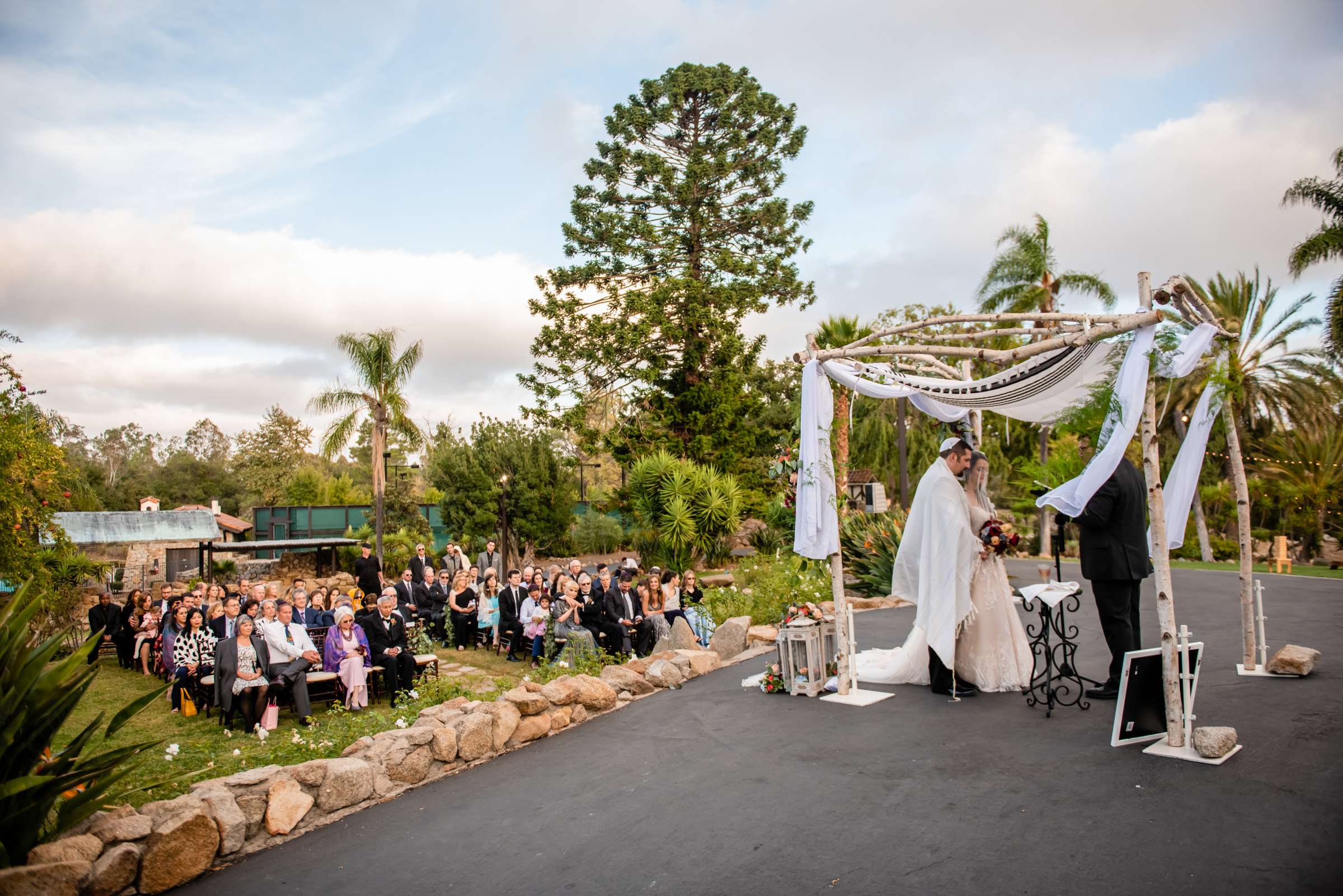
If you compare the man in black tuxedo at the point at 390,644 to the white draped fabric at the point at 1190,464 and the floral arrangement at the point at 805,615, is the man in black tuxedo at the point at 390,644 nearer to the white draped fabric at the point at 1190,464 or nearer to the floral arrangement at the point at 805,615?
the floral arrangement at the point at 805,615

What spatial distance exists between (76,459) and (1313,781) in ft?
216

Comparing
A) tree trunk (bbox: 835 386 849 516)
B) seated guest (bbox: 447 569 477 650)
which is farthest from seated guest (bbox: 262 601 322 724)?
tree trunk (bbox: 835 386 849 516)

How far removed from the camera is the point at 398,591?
47.8 ft

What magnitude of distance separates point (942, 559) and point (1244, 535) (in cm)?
267

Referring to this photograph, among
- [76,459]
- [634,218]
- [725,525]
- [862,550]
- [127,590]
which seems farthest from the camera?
[76,459]

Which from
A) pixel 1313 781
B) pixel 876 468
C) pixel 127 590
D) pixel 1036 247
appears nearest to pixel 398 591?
pixel 1313 781

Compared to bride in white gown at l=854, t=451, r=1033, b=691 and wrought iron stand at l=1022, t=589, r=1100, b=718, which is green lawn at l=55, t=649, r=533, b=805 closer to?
bride in white gown at l=854, t=451, r=1033, b=691

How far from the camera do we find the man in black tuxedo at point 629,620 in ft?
39.1

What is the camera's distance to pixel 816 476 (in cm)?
741

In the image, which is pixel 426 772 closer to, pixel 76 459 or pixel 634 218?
pixel 634 218

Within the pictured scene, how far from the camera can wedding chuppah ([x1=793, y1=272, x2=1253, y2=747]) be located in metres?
5.32

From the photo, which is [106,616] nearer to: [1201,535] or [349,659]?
[349,659]

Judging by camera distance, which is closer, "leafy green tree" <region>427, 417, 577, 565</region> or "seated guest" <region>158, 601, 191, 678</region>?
"seated guest" <region>158, 601, 191, 678</region>

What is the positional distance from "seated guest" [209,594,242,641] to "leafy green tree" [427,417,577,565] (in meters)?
20.6
